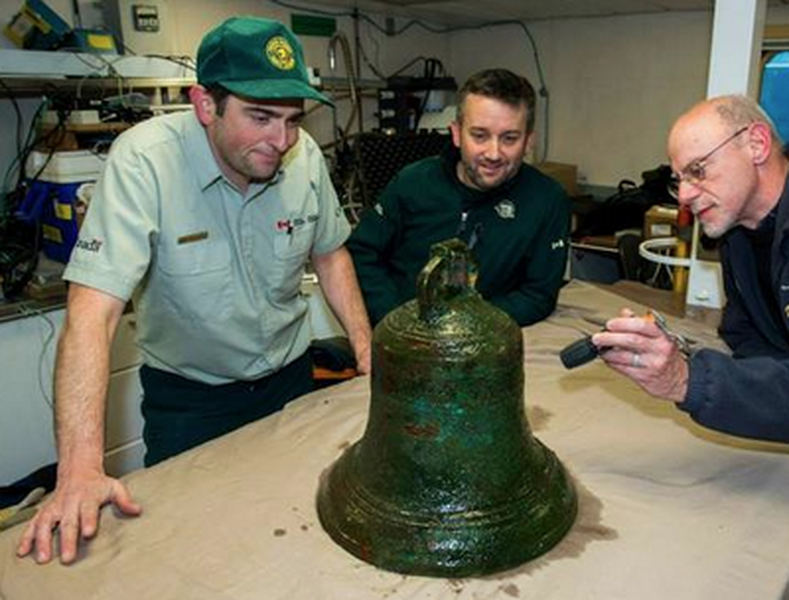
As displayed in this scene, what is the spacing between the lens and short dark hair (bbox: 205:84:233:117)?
129cm

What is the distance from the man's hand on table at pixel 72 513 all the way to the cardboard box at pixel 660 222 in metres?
2.59

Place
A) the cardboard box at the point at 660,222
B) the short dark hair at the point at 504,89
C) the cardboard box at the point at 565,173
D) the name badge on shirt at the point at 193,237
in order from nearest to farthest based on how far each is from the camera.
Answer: the name badge on shirt at the point at 193,237, the short dark hair at the point at 504,89, the cardboard box at the point at 660,222, the cardboard box at the point at 565,173

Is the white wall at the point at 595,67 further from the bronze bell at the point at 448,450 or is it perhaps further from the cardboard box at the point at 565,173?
the bronze bell at the point at 448,450

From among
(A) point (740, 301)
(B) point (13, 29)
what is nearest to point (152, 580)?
(A) point (740, 301)

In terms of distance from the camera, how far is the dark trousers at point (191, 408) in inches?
60.5

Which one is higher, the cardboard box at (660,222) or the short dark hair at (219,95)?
the short dark hair at (219,95)

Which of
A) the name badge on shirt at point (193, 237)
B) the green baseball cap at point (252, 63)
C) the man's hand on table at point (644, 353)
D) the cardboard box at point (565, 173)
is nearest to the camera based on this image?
the man's hand on table at point (644, 353)

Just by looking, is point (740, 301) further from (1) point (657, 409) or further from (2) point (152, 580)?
(2) point (152, 580)

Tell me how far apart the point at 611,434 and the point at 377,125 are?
9.21ft

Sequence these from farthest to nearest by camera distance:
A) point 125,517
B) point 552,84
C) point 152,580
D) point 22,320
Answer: point 552,84
point 22,320
point 125,517
point 152,580

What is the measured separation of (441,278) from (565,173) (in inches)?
126

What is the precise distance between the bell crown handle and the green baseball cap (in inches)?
20.1

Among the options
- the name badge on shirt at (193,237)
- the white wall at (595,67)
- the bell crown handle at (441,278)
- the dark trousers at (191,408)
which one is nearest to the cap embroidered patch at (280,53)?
the name badge on shirt at (193,237)

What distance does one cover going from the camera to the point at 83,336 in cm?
113
